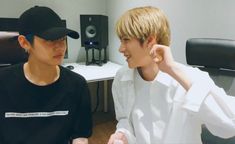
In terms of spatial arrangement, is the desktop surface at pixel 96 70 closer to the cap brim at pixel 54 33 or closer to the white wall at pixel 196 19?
the white wall at pixel 196 19

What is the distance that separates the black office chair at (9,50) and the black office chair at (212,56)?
1.27 meters

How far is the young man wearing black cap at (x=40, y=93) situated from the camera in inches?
47.9

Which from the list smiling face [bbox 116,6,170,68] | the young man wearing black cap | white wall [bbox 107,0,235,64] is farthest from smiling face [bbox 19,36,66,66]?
white wall [bbox 107,0,235,64]

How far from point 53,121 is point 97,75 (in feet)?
5.05

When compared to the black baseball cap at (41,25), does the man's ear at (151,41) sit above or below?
below

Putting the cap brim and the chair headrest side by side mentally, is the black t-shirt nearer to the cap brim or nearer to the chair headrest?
the cap brim

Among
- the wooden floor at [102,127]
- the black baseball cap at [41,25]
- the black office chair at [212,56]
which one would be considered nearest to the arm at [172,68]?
the black baseball cap at [41,25]

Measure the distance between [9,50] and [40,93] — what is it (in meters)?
1.05

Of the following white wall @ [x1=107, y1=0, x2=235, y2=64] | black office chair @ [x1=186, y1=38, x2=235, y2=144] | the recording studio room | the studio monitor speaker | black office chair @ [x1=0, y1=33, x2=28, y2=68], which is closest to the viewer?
black office chair @ [x1=186, y1=38, x2=235, y2=144]

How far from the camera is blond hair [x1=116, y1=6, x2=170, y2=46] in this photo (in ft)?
4.00

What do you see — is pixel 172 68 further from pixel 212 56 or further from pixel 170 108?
pixel 212 56

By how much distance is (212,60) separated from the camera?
1.72 meters

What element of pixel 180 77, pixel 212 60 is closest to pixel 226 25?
pixel 212 60

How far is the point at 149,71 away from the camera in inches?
51.4
